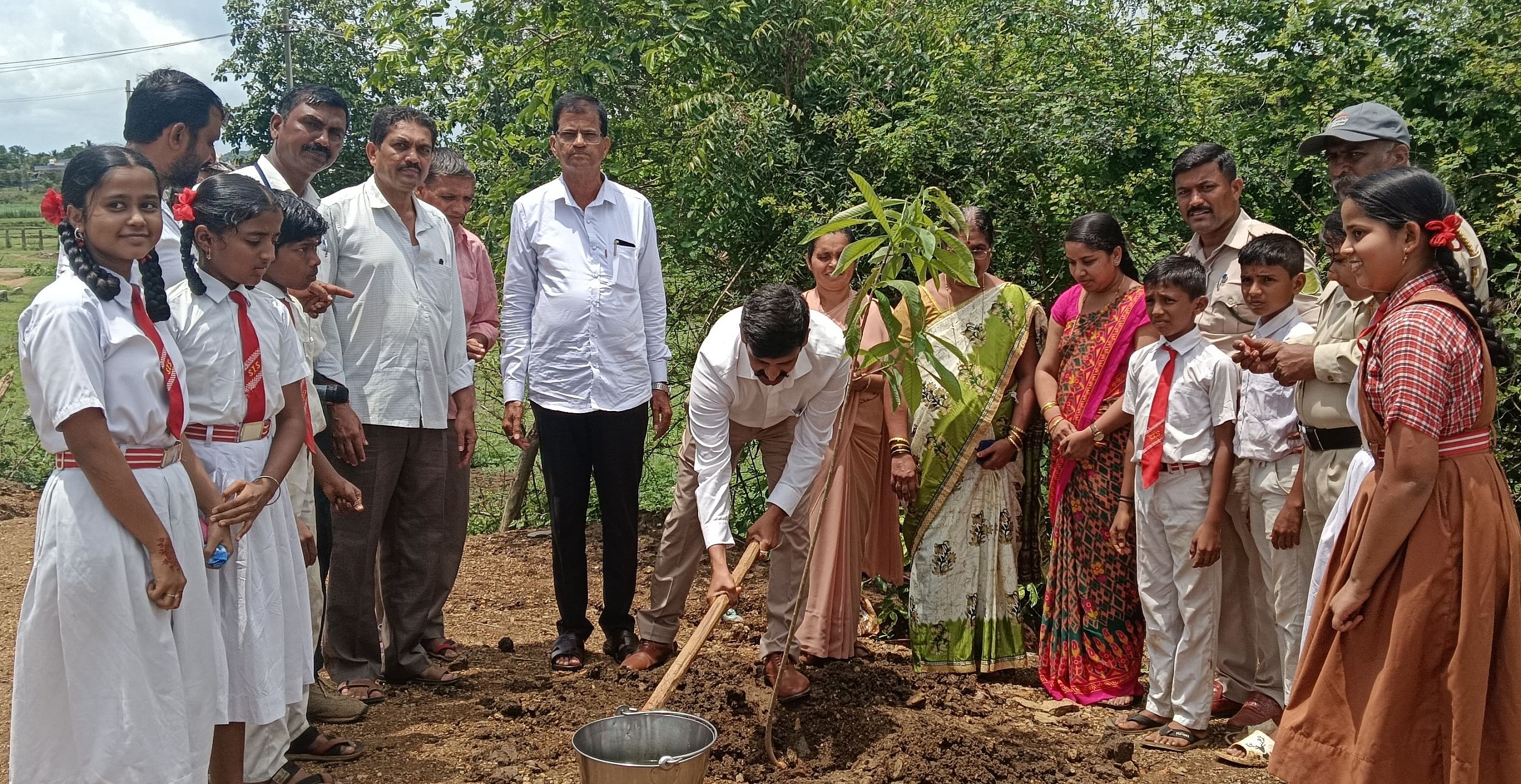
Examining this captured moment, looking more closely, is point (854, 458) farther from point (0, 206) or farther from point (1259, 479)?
point (0, 206)

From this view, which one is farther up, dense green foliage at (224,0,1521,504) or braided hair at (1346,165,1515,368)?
dense green foliage at (224,0,1521,504)

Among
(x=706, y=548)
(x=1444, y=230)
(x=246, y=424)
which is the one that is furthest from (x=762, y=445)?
(x=1444, y=230)

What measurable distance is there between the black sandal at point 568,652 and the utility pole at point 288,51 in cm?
1505

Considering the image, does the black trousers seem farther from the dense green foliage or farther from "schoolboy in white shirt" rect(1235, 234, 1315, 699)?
"schoolboy in white shirt" rect(1235, 234, 1315, 699)

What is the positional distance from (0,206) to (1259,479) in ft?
197

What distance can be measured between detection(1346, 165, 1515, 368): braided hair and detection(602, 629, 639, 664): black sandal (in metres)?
3.17

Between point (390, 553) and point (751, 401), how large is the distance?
5.10 ft

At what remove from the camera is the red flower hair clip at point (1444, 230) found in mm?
2791

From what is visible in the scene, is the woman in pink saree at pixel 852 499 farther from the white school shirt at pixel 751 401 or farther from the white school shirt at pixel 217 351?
the white school shirt at pixel 217 351

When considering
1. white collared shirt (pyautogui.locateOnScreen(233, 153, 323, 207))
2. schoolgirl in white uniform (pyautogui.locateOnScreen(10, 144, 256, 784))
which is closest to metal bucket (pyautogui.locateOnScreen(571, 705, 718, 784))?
schoolgirl in white uniform (pyautogui.locateOnScreen(10, 144, 256, 784))

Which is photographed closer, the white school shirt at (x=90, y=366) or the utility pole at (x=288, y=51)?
the white school shirt at (x=90, y=366)

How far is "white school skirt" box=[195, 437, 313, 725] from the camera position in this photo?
9.77ft

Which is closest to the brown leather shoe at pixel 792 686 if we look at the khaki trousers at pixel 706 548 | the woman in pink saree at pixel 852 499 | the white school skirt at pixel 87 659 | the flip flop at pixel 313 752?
the khaki trousers at pixel 706 548

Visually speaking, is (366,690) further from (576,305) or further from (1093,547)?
(1093,547)
